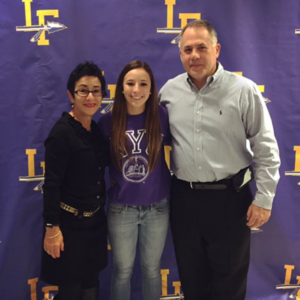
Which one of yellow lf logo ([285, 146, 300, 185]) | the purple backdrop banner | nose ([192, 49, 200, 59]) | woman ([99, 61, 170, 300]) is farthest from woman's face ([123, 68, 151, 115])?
yellow lf logo ([285, 146, 300, 185])

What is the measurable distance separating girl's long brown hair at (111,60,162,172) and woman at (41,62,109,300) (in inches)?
2.5

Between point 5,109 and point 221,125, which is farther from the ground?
point 5,109

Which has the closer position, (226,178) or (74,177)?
(74,177)

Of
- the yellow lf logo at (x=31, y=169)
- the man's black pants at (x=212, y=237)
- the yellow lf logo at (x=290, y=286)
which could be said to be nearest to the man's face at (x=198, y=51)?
the man's black pants at (x=212, y=237)

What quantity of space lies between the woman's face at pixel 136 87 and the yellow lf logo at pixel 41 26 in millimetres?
645

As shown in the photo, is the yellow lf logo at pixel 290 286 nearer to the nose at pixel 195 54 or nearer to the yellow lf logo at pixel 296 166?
the yellow lf logo at pixel 296 166

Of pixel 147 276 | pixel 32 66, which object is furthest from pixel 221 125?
pixel 32 66

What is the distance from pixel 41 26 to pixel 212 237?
150 cm

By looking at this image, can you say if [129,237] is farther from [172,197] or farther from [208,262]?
[208,262]

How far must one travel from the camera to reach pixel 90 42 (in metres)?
1.85

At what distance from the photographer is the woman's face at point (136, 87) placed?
146cm

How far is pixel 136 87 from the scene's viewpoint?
1456mm

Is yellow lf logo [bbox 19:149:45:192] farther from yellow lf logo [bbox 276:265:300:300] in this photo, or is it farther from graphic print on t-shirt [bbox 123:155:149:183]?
yellow lf logo [bbox 276:265:300:300]

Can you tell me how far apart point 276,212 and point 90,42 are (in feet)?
5.18
